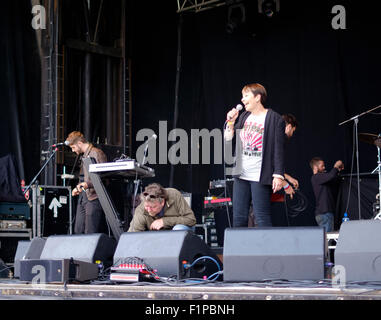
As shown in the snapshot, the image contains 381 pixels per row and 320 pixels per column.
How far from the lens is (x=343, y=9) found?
8273 mm

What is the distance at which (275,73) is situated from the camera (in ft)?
29.0

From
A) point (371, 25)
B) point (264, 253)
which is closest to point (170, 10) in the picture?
point (371, 25)

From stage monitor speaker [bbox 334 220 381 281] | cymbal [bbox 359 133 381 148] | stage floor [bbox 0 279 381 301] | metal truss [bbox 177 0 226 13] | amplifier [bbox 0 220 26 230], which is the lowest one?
stage floor [bbox 0 279 381 301]

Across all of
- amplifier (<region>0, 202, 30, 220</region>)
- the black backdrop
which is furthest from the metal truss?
amplifier (<region>0, 202, 30, 220</region>)

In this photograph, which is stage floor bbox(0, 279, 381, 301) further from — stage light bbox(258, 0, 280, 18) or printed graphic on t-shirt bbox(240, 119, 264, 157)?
stage light bbox(258, 0, 280, 18)

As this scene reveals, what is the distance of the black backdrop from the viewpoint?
8055 millimetres

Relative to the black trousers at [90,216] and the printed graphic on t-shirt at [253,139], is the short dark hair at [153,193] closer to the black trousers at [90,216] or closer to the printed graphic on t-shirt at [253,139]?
the printed graphic on t-shirt at [253,139]

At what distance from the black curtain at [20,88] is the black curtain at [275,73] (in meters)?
1.53

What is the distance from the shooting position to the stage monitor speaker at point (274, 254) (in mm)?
2799

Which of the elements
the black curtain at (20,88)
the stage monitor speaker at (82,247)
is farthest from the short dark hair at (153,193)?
the black curtain at (20,88)

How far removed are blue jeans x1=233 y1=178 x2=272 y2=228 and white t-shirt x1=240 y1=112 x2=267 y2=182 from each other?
0.16 ft

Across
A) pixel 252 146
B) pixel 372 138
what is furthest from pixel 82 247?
pixel 372 138
